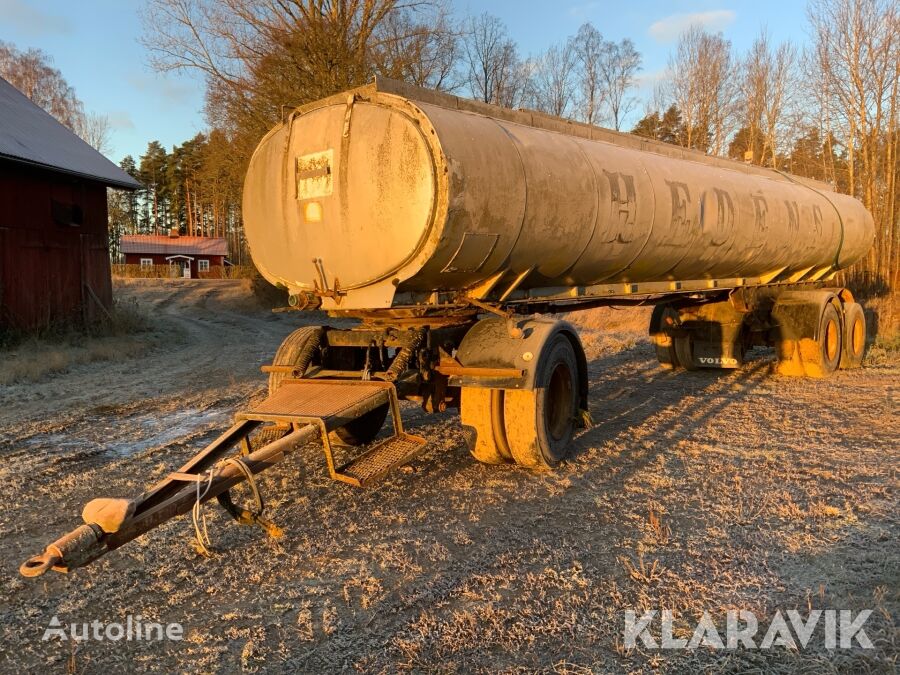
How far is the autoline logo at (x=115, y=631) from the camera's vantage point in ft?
9.95

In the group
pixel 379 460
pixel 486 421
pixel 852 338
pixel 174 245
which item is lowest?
pixel 379 460

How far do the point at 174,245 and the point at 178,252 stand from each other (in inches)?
49.2

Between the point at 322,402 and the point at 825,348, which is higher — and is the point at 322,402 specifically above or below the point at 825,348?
above

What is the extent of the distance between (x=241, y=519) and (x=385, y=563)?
883 mm

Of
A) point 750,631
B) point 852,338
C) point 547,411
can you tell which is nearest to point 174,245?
point 852,338

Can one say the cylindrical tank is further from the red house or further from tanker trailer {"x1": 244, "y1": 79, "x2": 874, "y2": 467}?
the red house

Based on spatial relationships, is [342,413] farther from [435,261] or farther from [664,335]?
[664,335]

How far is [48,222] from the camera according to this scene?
15.1 meters

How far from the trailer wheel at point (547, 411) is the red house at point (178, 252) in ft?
181

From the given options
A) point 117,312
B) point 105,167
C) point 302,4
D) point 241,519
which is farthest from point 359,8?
point 241,519

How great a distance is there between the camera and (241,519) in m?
3.77

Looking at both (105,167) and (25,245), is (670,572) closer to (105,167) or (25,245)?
(25,245)

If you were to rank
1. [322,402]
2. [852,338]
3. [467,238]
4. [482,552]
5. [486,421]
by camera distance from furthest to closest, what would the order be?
1. [852,338]
2. [486,421]
3. [467,238]
4. [322,402]
5. [482,552]

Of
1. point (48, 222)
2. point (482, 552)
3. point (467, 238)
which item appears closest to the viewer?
point (482, 552)
